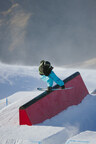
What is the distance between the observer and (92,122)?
26.1 ft

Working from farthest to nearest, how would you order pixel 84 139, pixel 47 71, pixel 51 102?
1. pixel 51 102
2. pixel 47 71
3. pixel 84 139

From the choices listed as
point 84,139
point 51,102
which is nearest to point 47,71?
point 51,102

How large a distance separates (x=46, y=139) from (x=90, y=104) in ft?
13.9

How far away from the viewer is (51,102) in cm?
781

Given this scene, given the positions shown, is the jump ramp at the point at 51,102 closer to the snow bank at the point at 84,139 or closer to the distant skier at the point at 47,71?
the distant skier at the point at 47,71

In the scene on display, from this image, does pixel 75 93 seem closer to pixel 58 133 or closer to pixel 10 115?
pixel 10 115

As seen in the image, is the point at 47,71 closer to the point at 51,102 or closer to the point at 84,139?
the point at 51,102

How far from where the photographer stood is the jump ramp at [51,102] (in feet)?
22.4

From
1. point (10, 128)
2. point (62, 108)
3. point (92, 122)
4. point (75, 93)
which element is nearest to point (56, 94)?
point (62, 108)

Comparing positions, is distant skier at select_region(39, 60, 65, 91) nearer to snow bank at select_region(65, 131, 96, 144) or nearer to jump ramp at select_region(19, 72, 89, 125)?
jump ramp at select_region(19, 72, 89, 125)

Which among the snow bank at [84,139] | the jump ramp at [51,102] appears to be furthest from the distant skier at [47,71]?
the snow bank at [84,139]

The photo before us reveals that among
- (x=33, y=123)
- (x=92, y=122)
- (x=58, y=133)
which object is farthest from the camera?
(x=92, y=122)

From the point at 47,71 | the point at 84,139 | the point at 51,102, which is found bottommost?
the point at 84,139

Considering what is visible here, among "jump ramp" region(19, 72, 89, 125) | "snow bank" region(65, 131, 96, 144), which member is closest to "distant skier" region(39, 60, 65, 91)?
"jump ramp" region(19, 72, 89, 125)
